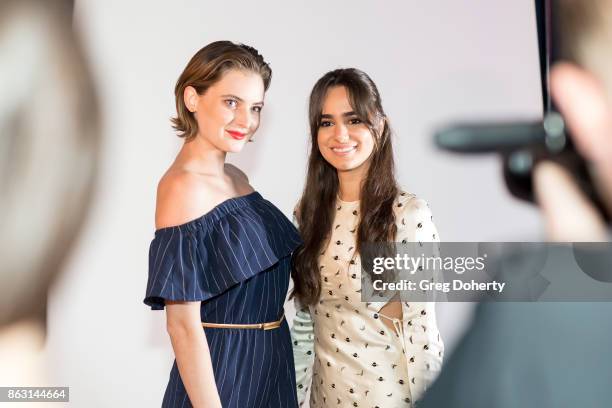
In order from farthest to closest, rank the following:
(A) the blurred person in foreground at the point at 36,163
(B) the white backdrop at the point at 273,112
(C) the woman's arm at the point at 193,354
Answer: (A) the blurred person in foreground at the point at 36,163, (B) the white backdrop at the point at 273,112, (C) the woman's arm at the point at 193,354

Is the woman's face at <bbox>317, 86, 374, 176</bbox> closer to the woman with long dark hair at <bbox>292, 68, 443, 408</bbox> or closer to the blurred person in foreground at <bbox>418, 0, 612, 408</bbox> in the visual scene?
the woman with long dark hair at <bbox>292, 68, 443, 408</bbox>

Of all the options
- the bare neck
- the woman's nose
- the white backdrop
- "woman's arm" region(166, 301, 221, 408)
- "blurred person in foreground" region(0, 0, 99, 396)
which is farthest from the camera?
"blurred person in foreground" region(0, 0, 99, 396)

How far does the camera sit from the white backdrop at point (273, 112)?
6.88 ft

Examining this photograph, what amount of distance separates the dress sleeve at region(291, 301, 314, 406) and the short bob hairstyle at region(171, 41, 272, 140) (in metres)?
0.56

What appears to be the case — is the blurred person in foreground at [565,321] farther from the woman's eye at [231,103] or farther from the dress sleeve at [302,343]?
the woman's eye at [231,103]

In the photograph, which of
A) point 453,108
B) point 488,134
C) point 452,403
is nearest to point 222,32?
point 453,108

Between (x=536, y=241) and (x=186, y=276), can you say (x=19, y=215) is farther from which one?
(x=536, y=241)


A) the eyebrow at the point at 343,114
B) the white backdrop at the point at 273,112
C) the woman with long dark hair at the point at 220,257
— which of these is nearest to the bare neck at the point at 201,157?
the woman with long dark hair at the point at 220,257

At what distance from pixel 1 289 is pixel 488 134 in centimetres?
167

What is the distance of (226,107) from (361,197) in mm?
416

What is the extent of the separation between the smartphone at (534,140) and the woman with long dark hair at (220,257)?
756 mm

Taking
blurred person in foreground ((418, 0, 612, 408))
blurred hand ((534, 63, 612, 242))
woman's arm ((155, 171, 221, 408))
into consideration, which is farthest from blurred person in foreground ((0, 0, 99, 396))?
blurred hand ((534, 63, 612, 242))

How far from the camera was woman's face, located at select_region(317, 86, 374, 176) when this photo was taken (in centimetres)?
170

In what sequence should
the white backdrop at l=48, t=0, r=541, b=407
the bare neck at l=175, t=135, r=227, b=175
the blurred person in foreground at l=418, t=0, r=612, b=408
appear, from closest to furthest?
the bare neck at l=175, t=135, r=227, b=175 < the blurred person in foreground at l=418, t=0, r=612, b=408 < the white backdrop at l=48, t=0, r=541, b=407
